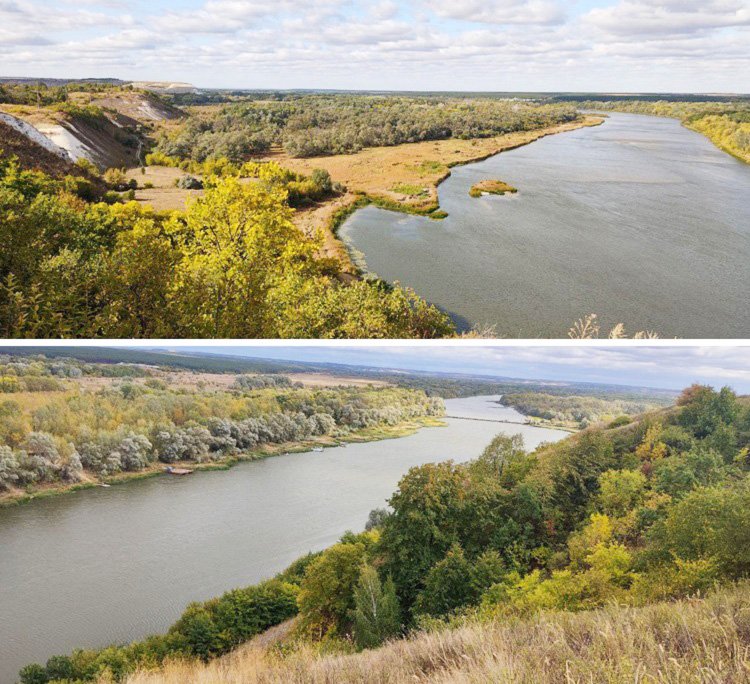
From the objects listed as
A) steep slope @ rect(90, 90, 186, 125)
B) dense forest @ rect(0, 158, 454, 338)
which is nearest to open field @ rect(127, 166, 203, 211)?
steep slope @ rect(90, 90, 186, 125)

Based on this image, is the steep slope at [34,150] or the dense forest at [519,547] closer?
the dense forest at [519,547]

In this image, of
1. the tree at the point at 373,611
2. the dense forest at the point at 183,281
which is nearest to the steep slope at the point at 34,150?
the dense forest at the point at 183,281

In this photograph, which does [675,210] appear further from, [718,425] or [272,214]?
[272,214]

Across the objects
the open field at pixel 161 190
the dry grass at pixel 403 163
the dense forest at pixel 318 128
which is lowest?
the open field at pixel 161 190

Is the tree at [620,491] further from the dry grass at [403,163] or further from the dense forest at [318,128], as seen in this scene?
the dense forest at [318,128]

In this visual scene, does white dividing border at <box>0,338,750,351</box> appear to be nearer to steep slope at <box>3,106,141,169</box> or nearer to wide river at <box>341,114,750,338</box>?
wide river at <box>341,114,750,338</box>
